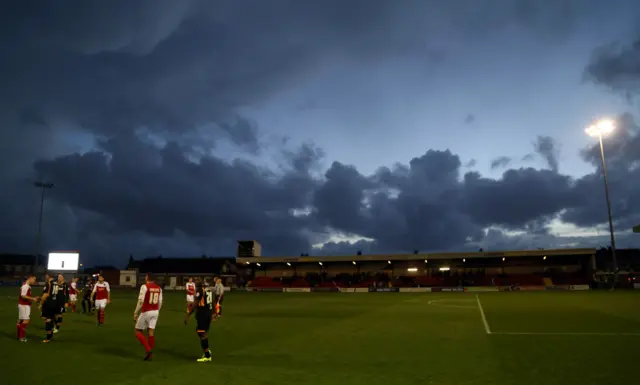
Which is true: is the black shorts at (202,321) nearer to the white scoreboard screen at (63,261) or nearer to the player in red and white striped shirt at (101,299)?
the player in red and white striped shirt at (101,299)

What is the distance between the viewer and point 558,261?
228 ft

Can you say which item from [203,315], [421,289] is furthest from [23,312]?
[421,289]

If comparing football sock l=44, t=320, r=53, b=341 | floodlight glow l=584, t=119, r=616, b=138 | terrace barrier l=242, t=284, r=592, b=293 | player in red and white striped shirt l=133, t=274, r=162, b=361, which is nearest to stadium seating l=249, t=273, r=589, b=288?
terrace barrier l=242, t=284, r=592, b=293

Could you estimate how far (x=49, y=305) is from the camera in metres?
15.8

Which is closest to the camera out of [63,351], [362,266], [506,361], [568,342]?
[506,361]

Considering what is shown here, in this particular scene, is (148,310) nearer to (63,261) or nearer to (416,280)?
(63,261)

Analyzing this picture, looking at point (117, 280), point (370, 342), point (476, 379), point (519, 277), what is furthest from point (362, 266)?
point (476, 379)

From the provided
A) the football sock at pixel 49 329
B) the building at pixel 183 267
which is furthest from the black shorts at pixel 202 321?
the building at pixel 183 267

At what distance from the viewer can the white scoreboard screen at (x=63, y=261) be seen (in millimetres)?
61731

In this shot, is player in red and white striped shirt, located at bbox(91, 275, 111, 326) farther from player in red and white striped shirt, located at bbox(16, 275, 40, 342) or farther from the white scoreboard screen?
the white scoreboard screen

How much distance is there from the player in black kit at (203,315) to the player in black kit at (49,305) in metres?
6.75

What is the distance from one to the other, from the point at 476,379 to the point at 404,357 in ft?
10.2

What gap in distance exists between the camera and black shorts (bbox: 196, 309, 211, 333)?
1250cm

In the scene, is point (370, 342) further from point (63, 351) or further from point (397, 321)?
point (63, 351)
